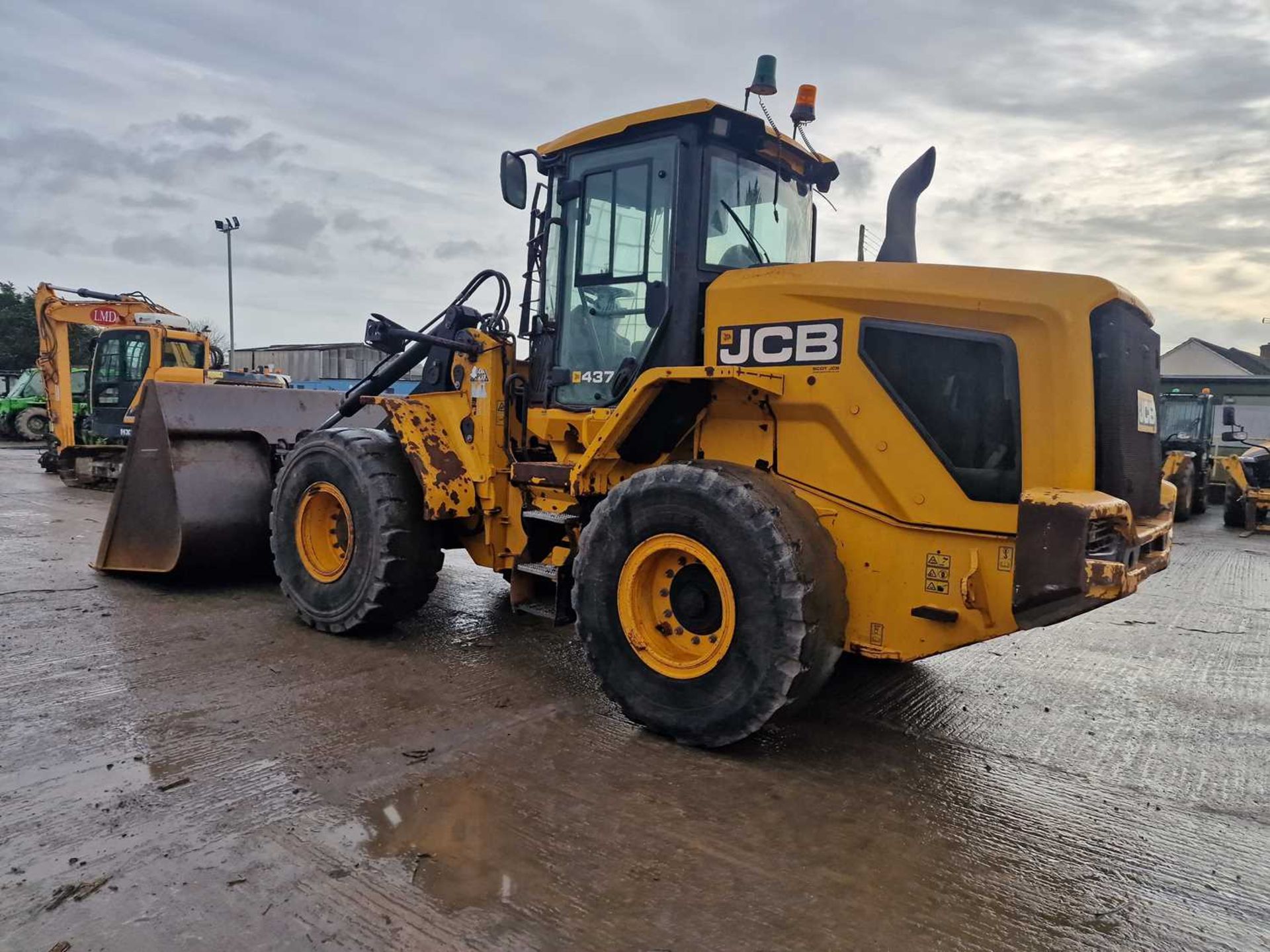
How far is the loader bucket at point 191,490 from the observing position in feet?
20.6

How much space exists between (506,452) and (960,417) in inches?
107

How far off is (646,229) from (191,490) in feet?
12.9

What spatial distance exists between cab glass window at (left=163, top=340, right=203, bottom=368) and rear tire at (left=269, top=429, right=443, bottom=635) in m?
10.9

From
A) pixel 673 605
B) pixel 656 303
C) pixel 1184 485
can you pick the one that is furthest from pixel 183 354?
pixel 1184 485

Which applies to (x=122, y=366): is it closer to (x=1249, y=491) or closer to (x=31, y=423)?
(x=31, y=423)

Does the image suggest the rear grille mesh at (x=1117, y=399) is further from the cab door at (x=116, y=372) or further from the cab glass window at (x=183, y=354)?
the cab glass window at (x=183, y=354)

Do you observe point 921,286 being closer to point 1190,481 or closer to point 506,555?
point 506,555

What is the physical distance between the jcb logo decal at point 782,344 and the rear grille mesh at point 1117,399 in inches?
39.4

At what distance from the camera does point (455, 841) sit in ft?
9.52

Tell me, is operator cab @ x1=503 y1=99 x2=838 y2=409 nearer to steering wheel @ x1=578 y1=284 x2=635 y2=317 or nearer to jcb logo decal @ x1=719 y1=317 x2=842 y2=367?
steering wheel @ x1=578 y1=284 x2=635 y2=317

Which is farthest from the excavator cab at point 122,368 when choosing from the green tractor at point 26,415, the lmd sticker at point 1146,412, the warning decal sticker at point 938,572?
the green tractor at point 26,415

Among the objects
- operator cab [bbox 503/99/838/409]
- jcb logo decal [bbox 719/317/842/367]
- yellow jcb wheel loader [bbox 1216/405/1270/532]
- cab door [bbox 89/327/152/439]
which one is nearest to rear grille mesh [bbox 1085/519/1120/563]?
jcb logo decal [bbox 719/317/842/367]

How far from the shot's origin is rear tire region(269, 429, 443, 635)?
16.9 ft

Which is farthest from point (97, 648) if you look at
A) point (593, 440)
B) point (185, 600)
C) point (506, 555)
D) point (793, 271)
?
point (793, 271)
